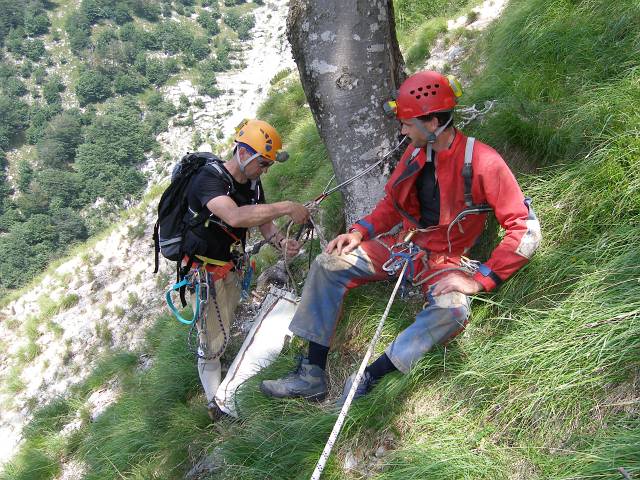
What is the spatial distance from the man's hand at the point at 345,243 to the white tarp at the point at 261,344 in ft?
3.55

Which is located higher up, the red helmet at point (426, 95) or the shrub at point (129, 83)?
the red helmet at point (426, 95)

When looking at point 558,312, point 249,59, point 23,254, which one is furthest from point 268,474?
point 249,59

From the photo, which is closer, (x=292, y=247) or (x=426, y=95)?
(x=426, y=95)

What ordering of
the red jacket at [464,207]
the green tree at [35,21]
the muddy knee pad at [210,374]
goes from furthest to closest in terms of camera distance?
the green tree at [35,21] < the muddy knee pad at [210,374] < the red jacket at [464,207]

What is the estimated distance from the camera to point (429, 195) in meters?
2.99

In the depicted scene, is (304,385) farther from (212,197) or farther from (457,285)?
(212,197)

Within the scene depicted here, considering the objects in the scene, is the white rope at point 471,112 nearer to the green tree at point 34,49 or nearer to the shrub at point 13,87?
the shrub at point 13,87

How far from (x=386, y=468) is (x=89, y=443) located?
4.16 meters

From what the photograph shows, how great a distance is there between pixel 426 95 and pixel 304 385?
2084mm

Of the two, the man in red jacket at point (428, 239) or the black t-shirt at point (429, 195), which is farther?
the black t-shirt at point (429, 195)

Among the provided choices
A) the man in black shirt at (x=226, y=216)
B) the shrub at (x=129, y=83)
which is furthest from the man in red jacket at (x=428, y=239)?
the shrub at (x=129, y=83)

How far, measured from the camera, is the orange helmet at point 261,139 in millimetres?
3525

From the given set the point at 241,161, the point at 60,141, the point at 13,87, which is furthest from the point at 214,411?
the point at 13,87

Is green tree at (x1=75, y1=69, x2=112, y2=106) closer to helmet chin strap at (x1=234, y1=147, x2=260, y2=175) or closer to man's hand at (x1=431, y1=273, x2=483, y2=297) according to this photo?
helmet chin strap at (x1=234, y1=147, x2=260, y2=175)
